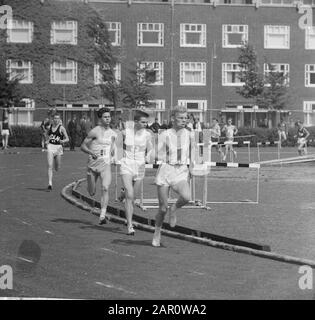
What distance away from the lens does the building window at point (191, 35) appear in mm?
63156

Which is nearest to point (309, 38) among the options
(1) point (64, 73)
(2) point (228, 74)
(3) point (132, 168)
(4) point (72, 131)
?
(2) point (228, 74)

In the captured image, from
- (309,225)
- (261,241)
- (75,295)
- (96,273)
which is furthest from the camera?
(309,225)

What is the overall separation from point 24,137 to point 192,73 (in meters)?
17.9

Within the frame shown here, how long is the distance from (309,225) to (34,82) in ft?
158

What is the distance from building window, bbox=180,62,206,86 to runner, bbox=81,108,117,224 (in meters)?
48.7

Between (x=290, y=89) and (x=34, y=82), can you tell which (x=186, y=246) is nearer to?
(x=34, y=82)

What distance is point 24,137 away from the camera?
49.9m

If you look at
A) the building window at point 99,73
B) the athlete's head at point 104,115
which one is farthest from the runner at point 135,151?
the building window at point 99,73

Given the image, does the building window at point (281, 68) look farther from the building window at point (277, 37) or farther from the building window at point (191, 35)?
the building window at point (191, 35)

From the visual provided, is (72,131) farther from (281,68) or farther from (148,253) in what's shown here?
(148,253)

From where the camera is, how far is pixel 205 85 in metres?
63.7

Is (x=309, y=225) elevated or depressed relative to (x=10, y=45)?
depressed

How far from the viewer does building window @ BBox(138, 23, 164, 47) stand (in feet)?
205
